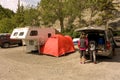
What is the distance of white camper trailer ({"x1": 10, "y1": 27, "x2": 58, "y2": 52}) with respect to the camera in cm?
1872

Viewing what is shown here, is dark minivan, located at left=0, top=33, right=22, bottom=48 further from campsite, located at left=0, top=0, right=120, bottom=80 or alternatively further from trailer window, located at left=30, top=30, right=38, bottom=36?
trailer window, located at left=30, top=30, right=38, bottom=36

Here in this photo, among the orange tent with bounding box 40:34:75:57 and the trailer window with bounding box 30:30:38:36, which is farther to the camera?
the trailer window with bounding box 30:30:38:36

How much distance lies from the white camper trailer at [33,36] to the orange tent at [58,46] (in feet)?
3.07

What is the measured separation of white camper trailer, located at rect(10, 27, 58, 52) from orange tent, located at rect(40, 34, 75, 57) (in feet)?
3.07

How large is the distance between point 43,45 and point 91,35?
5559 millimetres

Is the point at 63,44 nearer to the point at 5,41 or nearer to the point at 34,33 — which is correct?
the point at 34,33

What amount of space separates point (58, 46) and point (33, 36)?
106 inches

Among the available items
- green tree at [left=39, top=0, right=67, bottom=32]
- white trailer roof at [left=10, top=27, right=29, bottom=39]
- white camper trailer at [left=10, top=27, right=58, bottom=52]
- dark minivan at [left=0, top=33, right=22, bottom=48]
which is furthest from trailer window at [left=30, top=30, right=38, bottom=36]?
green tree at [left=39, top=0, right=67, bottom=32]

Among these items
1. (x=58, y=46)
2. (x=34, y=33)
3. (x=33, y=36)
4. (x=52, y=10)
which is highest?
(x=52, y=10)

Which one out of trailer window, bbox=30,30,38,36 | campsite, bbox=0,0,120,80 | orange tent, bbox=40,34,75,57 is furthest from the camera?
trailer window, bbox=30,30,38,36

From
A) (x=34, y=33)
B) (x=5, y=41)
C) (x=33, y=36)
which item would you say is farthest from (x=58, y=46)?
(x=5, y=41)

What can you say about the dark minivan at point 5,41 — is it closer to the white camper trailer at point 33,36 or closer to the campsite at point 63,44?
the campsite at point 63,44

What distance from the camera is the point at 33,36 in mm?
19047

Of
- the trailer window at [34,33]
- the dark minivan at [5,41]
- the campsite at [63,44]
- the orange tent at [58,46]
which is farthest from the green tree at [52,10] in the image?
the orange tent at [58,46]
